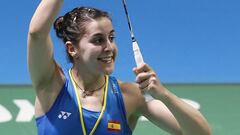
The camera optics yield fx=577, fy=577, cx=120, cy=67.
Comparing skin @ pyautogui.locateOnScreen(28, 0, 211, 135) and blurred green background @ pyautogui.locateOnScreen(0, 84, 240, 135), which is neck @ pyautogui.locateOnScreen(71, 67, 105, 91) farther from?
blurred green background @ pyautogui.locateOnScreen(0, 84, 240, 135)

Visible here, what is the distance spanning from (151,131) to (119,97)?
1.19 meters

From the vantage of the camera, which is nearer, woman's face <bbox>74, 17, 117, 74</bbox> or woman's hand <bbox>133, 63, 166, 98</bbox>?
woman's hand <bbox>133, 63, 166, 98</bbox>

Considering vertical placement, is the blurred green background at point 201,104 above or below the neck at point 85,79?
below

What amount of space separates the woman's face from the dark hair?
2 centimetres

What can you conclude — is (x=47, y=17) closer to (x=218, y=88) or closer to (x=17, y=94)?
→ (x=17, y=94)

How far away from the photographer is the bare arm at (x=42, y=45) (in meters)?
1.33

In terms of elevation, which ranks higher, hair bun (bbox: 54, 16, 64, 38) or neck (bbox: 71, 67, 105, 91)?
hair bun (bbox: 54, 16, 64, 38)

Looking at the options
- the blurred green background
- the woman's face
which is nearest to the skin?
the woman's face

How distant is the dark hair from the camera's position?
4.92 feet

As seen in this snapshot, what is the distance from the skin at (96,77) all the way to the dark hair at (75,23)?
0.05ft

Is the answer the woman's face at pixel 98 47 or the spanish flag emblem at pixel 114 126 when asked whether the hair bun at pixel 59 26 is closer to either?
the woman's face at pixel 98 47

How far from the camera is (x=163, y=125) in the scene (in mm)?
1483

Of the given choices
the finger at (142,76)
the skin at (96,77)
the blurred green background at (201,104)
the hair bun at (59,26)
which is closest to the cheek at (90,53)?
the skin at (96,77)

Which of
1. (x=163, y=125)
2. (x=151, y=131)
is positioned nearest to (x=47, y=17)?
(x=163, y=125)
